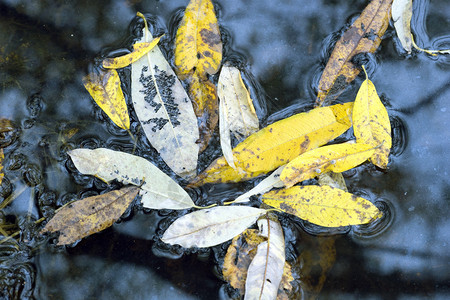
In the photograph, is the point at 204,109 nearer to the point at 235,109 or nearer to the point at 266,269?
the point at 235,109

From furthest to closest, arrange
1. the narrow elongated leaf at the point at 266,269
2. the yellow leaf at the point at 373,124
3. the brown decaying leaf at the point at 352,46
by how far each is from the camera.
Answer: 1. the brown decaying leaf at the point at 352,46
2. the yellow leaf at the point at 373,124
3. the narrow elongated leaf at the point at 266,269

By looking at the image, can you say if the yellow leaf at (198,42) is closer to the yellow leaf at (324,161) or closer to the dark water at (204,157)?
the dark water at (204,157)

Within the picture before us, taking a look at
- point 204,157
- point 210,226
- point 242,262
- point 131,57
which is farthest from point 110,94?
point 242,262

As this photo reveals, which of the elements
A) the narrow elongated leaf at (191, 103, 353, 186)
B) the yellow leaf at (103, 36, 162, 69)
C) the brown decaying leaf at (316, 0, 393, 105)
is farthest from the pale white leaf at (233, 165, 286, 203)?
the yellow leaf at (103, 36, 162, 69)

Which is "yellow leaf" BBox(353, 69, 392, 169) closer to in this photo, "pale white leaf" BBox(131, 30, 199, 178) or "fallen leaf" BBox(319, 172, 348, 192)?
"fallen leaf" BBox(319, 172, 348, 192)

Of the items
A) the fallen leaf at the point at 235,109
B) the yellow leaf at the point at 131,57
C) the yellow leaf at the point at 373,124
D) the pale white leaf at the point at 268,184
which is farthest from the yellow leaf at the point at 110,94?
the yellow leaf at the point at 373,124

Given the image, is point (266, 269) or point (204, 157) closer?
point (266, 269)
